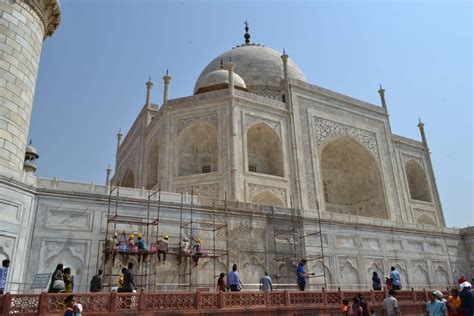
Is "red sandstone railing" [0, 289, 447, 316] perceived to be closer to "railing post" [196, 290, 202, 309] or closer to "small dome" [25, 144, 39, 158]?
"railing post" [196, 290, 202, 309]

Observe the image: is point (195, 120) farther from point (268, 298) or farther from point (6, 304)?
point (6, 304)

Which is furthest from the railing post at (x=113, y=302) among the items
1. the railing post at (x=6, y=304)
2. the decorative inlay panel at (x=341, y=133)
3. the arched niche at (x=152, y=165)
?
the decorative inlay panel at (x=341, y=133)

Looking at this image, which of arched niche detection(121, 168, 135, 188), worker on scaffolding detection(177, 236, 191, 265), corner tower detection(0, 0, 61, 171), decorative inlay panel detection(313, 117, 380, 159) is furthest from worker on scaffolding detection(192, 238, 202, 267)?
arched niche detection(121, 168, 135, 188)

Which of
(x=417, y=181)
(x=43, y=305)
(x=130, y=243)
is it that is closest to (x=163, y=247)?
(x=130, y=243)

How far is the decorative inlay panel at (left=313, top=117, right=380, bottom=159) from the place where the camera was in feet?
62.7

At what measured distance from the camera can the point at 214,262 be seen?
9.71m

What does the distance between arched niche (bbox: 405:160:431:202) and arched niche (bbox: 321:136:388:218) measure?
12.4 ft

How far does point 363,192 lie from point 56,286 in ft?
58.6

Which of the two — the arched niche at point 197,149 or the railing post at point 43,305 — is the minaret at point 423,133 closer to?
the arched niche at point 197,149

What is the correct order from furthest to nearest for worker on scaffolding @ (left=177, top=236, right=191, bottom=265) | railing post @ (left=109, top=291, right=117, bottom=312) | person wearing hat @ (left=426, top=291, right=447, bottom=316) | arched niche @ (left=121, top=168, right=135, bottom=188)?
arched niche @ (left=121, top=168, right=135, bottom=188)
worker on scaffolding @ (left=177, top=236, right=191, bottom=265)
railing post @ (left=109, top=291, right=117, bottom=312)
person wearing hat @ (left=426, top=291, right=447, bottom=316)

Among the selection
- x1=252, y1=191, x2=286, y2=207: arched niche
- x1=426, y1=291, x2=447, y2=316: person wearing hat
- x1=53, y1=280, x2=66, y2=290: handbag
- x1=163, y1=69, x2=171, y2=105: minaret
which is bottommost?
x1=426, y1=291, x2=447, y2=316: person wearing hat

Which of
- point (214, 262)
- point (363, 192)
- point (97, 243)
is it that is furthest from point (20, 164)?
point (363, 192)

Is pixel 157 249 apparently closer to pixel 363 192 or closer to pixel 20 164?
pixel 20 164

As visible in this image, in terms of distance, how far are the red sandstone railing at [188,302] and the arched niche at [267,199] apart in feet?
24.9
